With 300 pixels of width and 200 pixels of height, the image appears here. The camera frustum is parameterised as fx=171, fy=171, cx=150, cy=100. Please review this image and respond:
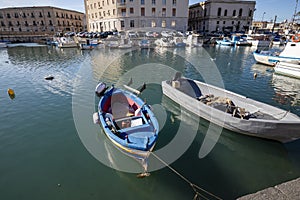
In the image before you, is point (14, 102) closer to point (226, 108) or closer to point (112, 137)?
point (112, 137)

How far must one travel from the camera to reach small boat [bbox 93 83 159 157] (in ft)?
19.3

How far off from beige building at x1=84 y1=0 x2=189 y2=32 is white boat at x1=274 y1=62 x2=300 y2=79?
4857cm

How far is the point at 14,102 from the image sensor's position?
1316cm

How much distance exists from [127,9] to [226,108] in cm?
6006

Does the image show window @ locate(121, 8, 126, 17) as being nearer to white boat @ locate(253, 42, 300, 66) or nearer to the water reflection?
white boat @ locate(253, 42, 300, 66)

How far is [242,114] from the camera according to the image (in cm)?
827

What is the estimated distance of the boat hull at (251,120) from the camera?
706cm

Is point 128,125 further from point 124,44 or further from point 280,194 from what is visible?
point 124,44

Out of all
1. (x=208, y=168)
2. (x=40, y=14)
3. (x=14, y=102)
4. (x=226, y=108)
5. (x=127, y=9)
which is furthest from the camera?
(x=40, y=14)

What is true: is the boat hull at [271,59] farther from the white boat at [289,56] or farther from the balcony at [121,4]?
the balcony at [121,4]

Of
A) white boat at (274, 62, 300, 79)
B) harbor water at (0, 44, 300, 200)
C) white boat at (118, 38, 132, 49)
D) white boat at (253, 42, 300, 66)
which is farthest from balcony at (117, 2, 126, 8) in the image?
harbor water at (0, 44, 300, 200)

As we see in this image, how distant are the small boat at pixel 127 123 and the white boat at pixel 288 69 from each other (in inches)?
754

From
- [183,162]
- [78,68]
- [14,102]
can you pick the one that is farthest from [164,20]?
[183,162]

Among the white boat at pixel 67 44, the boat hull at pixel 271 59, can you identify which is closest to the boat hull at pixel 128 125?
the boat hull at pixel 271 59
